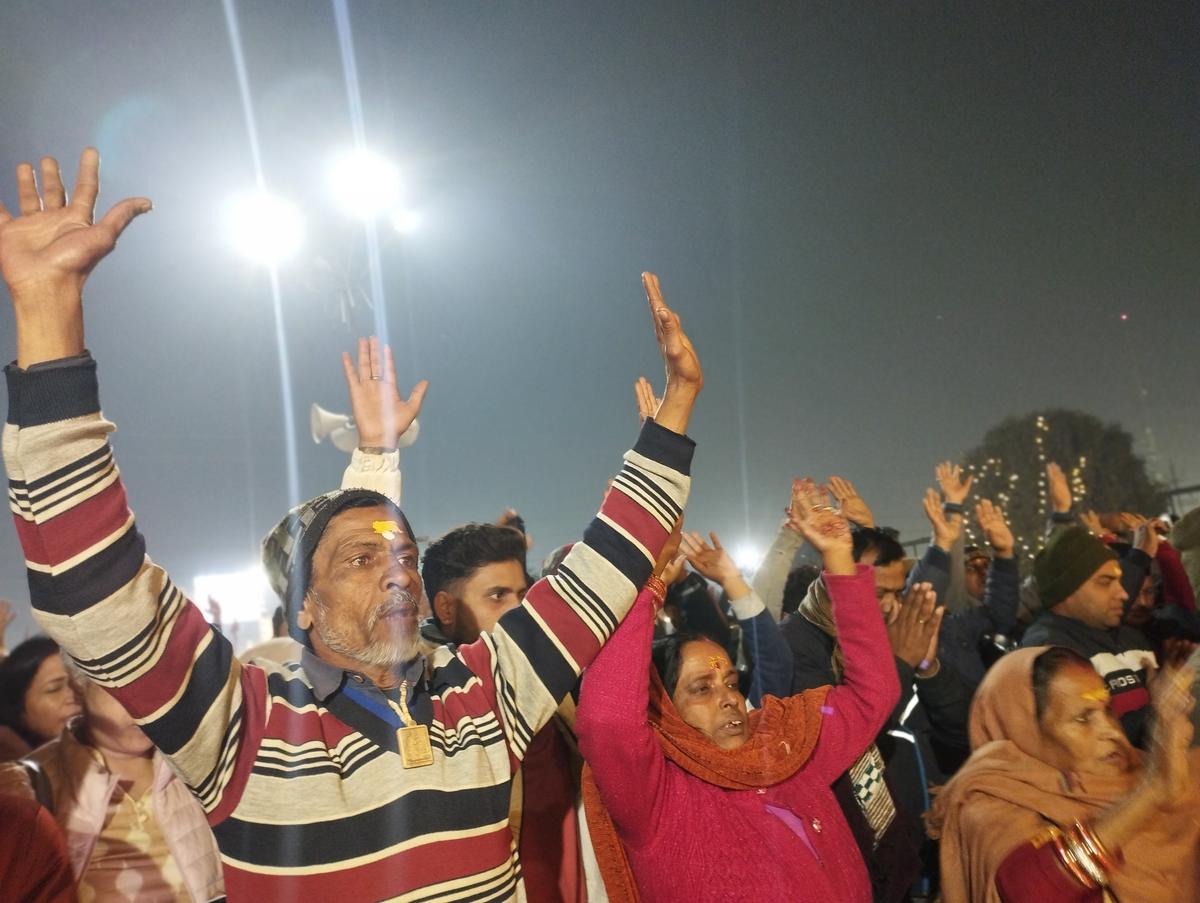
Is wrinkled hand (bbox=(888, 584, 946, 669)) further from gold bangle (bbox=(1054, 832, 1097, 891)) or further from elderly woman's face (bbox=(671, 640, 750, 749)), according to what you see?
gold bangle (bbox=(1054, 832, 1097, 891))

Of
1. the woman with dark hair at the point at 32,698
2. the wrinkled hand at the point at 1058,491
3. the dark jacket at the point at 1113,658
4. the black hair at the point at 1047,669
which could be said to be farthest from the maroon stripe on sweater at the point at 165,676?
the wrinkled hand at the point at 1058,491

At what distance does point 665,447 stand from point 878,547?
2.94 m

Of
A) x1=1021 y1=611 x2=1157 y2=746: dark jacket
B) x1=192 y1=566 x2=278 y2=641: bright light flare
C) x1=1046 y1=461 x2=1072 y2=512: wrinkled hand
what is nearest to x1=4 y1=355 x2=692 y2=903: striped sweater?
x1=1021 y1=611 x2=1157 y2=746: dark jacket

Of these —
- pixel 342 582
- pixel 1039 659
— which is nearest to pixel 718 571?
pixel 1039 659

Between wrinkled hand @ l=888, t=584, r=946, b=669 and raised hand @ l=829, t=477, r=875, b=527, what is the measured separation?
67.5 inches

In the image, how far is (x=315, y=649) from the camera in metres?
1.89

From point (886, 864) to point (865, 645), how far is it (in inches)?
34.8

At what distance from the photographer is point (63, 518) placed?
4.14 ft

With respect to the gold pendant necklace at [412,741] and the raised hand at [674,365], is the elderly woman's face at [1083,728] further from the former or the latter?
the gold pendant necklace at [412,741]

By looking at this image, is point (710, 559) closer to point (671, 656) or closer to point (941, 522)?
point (671, 656)

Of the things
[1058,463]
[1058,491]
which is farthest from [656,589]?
[1058,463]

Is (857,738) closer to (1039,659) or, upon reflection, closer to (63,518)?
(1039,659)

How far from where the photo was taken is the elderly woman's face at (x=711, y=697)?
2512 mm

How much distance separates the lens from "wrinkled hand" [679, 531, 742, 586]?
3.46 m
